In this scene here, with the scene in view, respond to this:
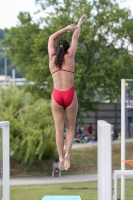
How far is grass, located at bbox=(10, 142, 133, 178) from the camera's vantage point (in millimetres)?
26781

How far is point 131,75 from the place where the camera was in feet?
112

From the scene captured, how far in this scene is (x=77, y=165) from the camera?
93.3 ft

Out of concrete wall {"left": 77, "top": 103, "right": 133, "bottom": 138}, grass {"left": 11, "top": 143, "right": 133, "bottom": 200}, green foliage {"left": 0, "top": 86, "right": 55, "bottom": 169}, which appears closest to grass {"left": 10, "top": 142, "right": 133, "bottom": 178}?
grass {"left": 11, "top": 143, "right": 133, "bottom": 200}

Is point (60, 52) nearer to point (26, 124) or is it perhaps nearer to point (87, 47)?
point (26, 124)

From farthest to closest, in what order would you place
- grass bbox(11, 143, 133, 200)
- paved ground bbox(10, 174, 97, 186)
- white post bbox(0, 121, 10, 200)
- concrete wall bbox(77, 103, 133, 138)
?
concrete wall bbox(77, 103, 133, 138) → paved ground bbox(10, 174, 97, 186) → grass bbox(11, 143, 133, 200) → white post bbox(0, 121, 10, 200)

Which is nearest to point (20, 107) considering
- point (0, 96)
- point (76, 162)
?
point (0, 96)

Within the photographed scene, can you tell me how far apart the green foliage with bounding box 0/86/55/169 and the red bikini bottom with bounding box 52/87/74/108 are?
1870cm

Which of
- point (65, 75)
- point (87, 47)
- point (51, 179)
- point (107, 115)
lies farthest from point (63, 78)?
point (107, 115)

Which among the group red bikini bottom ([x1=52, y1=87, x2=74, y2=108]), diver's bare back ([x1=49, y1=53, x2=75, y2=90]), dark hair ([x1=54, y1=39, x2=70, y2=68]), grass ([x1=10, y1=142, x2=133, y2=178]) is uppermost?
dark hair ([x1=54, y1=39, x2=70, y2=68])

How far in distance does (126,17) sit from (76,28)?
26870 mm

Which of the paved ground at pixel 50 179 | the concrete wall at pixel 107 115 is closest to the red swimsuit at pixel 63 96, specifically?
the paved ground at pixel 50 179

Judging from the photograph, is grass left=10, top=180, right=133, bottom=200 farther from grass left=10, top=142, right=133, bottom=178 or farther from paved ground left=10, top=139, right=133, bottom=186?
grass left=10, top=142, right=133, bottom=178

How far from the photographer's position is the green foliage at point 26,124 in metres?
26.0

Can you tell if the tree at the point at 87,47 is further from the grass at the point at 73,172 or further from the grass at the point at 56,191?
the grass at the point at 56,191
